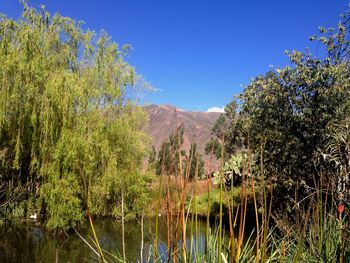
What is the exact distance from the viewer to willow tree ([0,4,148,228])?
1091 centimetres

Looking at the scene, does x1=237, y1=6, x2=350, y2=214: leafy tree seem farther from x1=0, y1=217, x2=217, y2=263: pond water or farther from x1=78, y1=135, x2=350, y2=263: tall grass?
x1=78, y1=135, x2=350, y2=263: tall grass

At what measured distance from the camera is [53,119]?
36.9 feet

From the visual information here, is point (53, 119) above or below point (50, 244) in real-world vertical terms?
above

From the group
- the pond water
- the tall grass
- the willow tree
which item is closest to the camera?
the tall grass

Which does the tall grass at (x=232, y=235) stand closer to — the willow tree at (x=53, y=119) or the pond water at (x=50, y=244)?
the pond water at (x=50, y=244)

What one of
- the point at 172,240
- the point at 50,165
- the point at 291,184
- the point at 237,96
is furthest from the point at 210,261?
the point at 237,96

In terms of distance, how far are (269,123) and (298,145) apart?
4.65 ft

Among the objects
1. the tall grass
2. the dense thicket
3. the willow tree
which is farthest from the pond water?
the tall grass

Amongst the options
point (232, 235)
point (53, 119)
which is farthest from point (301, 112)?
point (232, 235)

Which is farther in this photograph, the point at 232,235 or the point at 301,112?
the point at 301,112

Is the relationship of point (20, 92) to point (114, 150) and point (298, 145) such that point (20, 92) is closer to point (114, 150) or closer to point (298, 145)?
point (114, 150)

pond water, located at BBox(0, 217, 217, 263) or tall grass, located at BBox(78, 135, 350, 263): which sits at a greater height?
tall grass, located at BBox(78, 135, 350, 263)

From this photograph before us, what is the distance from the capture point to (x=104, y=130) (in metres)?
13.9

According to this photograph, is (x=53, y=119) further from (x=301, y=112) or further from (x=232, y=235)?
(x=232, y=235)
